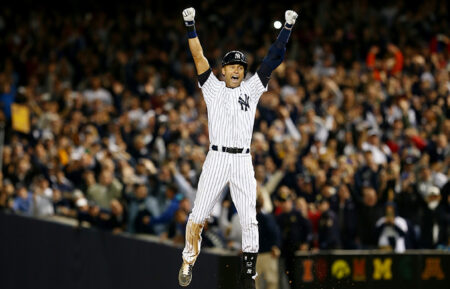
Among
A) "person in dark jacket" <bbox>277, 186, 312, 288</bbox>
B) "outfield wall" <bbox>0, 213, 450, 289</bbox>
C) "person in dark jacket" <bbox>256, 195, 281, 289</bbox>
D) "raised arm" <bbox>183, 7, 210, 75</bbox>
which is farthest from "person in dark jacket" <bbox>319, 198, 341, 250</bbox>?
"raised arm" <bbox>183, 7, 210, 75</bbox>

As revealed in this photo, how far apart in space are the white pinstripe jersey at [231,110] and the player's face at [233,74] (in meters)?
0.05

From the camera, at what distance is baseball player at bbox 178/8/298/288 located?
8766 millimetres

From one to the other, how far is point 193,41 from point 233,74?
507 mm

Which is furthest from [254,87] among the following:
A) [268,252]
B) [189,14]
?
[268,252]

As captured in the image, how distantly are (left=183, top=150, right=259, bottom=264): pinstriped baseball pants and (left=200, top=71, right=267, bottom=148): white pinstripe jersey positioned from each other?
0.50ft

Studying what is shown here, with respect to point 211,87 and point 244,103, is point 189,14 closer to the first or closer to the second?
point 211,87

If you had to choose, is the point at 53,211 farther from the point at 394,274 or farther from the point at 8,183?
the point at 394,274

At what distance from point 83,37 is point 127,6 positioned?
2146mm

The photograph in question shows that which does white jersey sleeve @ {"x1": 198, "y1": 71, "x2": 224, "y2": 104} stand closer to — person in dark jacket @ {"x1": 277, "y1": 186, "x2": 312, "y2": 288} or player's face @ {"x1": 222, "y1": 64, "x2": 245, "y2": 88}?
player's face @ {"x1": 222, "y1": 64, "x2": 245, "y2": 88}

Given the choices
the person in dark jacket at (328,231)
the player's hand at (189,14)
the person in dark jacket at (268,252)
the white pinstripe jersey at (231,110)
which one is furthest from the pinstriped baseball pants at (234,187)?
the person in dark jacket at (328,231)

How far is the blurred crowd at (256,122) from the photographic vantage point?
13219 millimetres

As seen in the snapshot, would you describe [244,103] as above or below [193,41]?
below

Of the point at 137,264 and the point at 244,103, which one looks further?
the point at 137,264

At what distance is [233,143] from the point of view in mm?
8773
